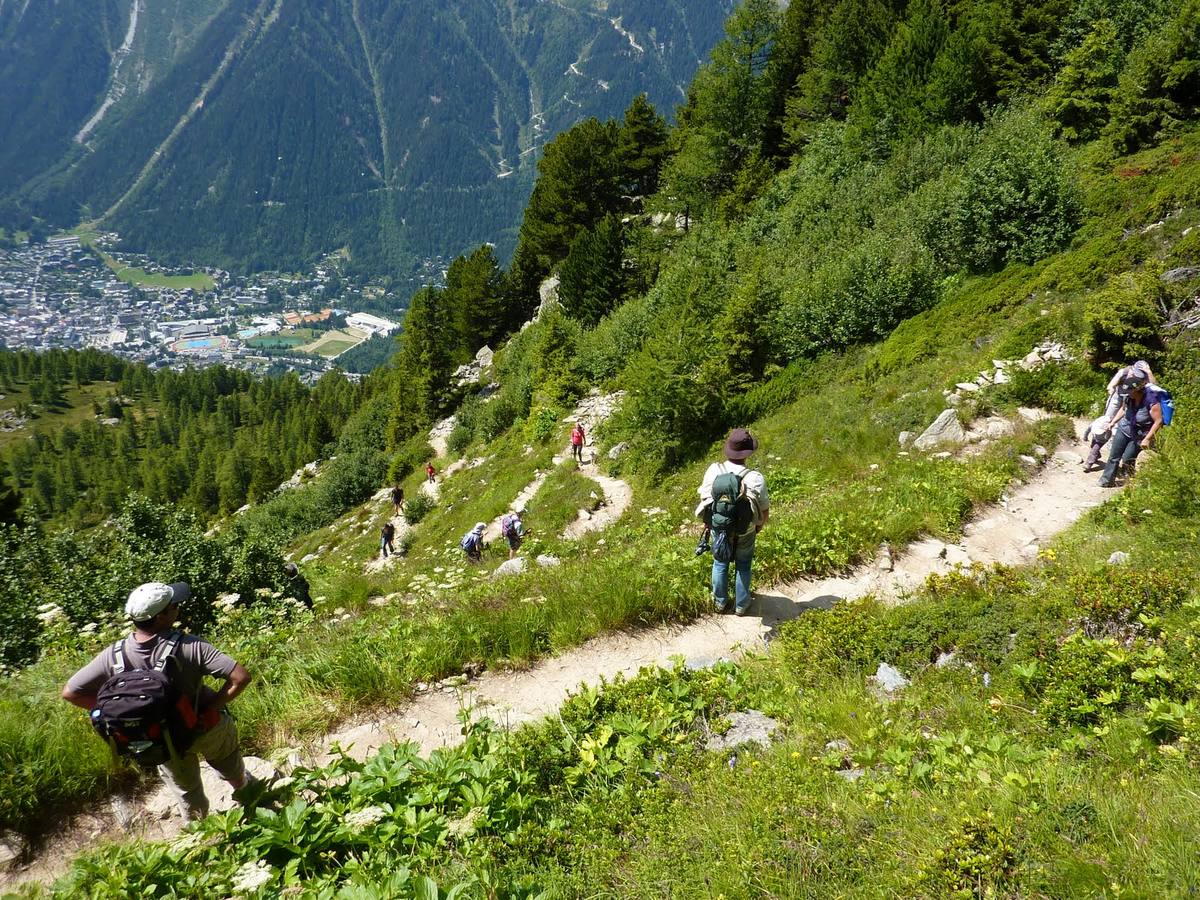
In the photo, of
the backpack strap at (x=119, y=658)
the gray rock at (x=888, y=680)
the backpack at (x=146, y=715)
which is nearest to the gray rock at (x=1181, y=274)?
the gray rock at (x=888, y=680)

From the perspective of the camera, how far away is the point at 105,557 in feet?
35.8

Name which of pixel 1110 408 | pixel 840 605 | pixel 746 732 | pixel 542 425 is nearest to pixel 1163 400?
pixel 1110 408

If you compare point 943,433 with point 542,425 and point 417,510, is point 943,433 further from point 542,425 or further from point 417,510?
point 417,510

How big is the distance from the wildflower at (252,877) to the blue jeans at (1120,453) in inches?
466

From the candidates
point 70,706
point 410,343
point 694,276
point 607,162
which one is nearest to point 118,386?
point 410,343

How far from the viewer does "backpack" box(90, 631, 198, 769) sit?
359 centimetres

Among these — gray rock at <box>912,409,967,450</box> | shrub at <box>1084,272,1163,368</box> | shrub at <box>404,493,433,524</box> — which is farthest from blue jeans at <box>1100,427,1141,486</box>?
shrub at <box>404,493,433,524</box>

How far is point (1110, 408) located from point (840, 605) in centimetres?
697

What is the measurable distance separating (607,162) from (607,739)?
52.0m

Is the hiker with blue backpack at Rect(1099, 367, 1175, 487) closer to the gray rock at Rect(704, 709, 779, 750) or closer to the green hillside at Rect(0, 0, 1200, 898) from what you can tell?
the green hillside at Rect(0, 0, 1200, 898)

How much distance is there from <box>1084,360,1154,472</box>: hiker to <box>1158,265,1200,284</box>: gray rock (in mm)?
4793

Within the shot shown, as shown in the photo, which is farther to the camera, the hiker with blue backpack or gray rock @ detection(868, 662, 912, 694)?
the hiker with blue backpack

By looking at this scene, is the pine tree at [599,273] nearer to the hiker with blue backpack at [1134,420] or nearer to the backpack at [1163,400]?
the hiker with blue backpack at [1134,420]

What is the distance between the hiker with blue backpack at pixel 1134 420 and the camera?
9.14 m
